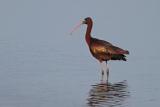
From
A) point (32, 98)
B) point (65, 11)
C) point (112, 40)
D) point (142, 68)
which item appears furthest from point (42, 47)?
point (65, 11)

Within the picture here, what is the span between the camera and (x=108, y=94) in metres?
16.7

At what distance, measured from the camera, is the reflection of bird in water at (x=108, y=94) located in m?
15.4

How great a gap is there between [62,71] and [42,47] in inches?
243

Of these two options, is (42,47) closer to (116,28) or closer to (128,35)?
(128,35)

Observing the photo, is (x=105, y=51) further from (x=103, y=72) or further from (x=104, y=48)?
(x=103, y=72)

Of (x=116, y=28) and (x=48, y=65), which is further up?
(x=116, y=28)

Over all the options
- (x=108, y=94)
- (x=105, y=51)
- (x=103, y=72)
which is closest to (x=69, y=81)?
(x=108, y=94)

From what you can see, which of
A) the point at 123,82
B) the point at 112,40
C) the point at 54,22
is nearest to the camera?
the point at 123,82

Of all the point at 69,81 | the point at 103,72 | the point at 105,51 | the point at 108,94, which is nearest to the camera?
the point at 108,94

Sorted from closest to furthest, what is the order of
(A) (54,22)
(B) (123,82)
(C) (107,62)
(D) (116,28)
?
(B) (123,82) < (C) (107,62) < (D) (116,28) < (A) (54,22)

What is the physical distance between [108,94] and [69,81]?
1.86 metres

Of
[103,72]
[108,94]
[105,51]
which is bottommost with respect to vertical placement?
[108,94]

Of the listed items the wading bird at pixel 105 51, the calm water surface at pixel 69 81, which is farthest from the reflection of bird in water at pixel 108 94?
the wading bird at pixel 105 51

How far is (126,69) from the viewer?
68.7ft
